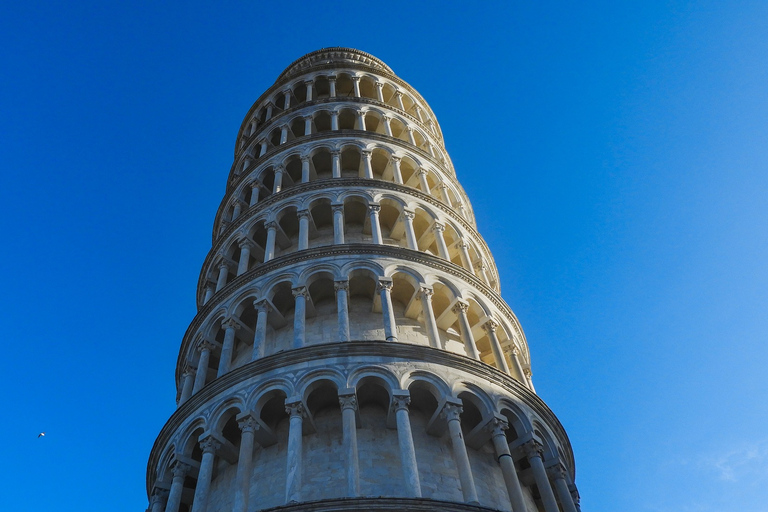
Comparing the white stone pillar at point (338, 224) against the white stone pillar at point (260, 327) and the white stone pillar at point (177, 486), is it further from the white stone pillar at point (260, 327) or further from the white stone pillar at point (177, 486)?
the white stone pillar at point (177, 486)

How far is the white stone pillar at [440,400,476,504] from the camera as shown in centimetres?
1480

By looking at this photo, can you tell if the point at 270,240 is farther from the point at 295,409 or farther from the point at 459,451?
the point at 459,451

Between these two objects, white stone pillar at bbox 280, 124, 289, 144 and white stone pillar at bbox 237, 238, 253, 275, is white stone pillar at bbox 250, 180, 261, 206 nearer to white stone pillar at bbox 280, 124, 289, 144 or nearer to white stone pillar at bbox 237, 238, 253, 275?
white stone pillar at bbox 237, 238, 253, 275

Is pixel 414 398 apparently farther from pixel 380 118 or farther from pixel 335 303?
pixel 380 118

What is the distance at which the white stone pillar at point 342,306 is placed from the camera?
732 inches

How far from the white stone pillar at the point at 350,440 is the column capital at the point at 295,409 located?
99 centimetres

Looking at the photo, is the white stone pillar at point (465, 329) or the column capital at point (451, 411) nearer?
the column capital at point (451, 411)

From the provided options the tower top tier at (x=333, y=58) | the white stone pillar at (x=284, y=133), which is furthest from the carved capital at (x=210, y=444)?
the tower top tier at (x=333, y=58)

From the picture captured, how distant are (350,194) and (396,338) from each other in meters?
7.71

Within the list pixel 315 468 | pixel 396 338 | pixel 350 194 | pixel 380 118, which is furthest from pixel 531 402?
pixel 380 118

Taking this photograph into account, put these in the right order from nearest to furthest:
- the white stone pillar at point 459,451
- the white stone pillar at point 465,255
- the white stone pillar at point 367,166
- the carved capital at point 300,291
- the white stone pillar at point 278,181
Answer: the white stone pillar at point 459,451 < the carved capital at point 300,291 < the white stone pillar at point 465,255 < the white stone pillar at point 367,166 < the white stone pillar at point 278,181

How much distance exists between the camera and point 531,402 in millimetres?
19016

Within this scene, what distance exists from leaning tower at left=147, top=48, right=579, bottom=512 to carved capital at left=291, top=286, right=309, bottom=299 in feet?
0.11

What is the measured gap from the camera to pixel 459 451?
15641 mm
